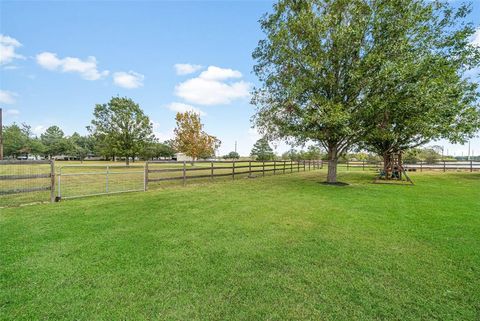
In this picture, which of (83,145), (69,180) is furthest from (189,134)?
(83,145)

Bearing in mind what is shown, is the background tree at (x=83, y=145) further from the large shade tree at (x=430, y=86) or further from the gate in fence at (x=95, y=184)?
the large shade tree at (x=430, y=86)

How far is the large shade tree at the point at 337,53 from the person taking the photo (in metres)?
9.11

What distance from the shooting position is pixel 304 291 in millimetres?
2295

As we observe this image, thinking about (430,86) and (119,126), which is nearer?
(430,86)

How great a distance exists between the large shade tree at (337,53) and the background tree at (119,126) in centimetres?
2392

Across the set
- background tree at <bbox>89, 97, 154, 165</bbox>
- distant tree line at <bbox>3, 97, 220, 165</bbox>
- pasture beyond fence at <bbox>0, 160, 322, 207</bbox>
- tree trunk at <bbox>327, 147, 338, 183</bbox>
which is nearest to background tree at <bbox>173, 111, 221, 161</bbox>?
distant tree line at <bbox>3, 97, 220, 165</bbox>

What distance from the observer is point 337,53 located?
380 inches

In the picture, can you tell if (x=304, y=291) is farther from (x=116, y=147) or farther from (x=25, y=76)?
(x=116, y=147)

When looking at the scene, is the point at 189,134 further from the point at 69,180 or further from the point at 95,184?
the point at 95,184

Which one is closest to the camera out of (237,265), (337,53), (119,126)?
(237,265)

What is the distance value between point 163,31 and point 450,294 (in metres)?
13.2

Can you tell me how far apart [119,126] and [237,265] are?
31.5 metres

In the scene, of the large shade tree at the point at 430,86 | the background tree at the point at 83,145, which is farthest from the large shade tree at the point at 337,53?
the background tree at the point at 83,145

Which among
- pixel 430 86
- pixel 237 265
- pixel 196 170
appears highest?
pixel 430 86
